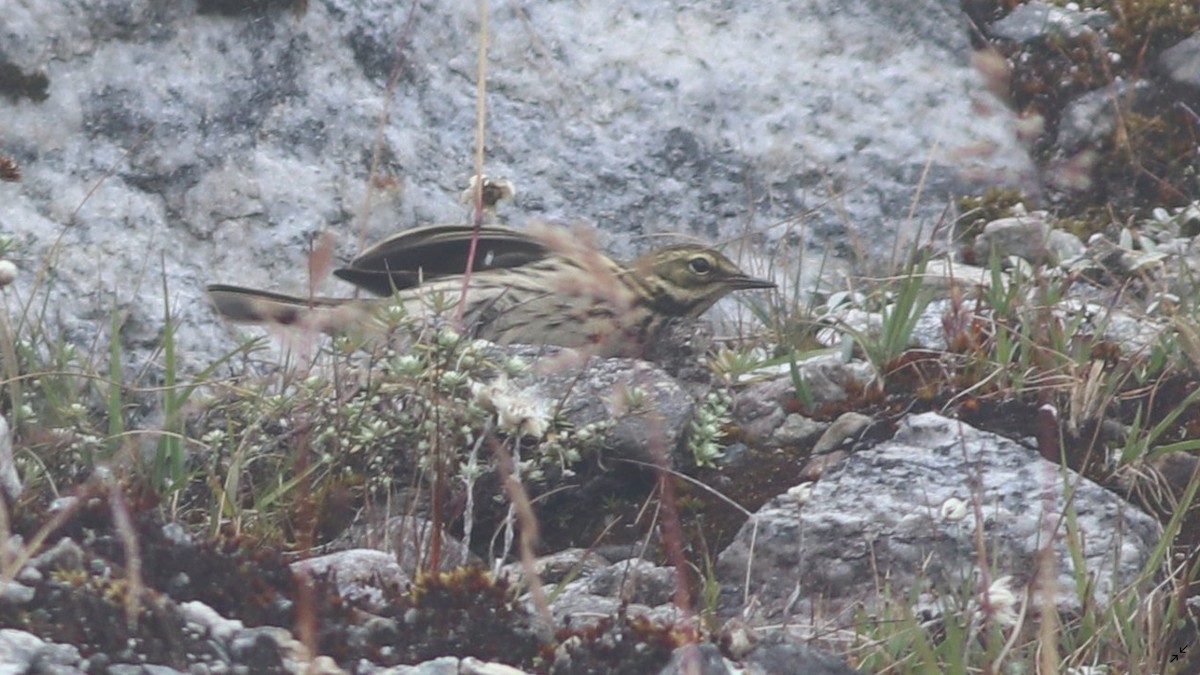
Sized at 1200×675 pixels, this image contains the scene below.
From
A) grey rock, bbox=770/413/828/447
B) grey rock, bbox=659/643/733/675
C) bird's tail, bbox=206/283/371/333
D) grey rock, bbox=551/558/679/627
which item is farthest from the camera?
bird's tail, bbox=206/283/371/333

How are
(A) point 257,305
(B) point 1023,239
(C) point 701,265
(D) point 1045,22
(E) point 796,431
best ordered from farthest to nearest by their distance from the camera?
(D) point 1045,22 → (B) point 1023,239 → (C) point 701,265 → (A) point 257,305 → (E) point 796,431

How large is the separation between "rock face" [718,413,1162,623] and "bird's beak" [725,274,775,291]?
1146mm

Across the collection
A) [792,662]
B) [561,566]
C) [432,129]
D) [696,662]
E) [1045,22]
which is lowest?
[561,566]

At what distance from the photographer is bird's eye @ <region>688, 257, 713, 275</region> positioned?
630 centimetres

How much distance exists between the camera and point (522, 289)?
6191 millimetres

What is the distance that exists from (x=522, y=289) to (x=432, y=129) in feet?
3.39

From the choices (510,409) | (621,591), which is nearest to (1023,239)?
(510,409)

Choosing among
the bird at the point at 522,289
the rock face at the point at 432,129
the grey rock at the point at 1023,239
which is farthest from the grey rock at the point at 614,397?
the grey rock at the point at 1023,239

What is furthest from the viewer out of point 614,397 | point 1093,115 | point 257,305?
point 1093,115

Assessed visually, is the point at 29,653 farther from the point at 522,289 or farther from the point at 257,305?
the point at 522,289

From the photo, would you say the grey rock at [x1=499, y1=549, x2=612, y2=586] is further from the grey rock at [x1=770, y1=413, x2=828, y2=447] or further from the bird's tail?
the bird's tail

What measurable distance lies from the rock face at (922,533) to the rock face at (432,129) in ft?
4.56

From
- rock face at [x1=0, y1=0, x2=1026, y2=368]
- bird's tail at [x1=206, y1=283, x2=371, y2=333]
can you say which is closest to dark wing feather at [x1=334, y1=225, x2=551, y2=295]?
bird's tail at [x1=206, y1=283, x2=371, y2=333]

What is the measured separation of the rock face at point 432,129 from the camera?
624cm
